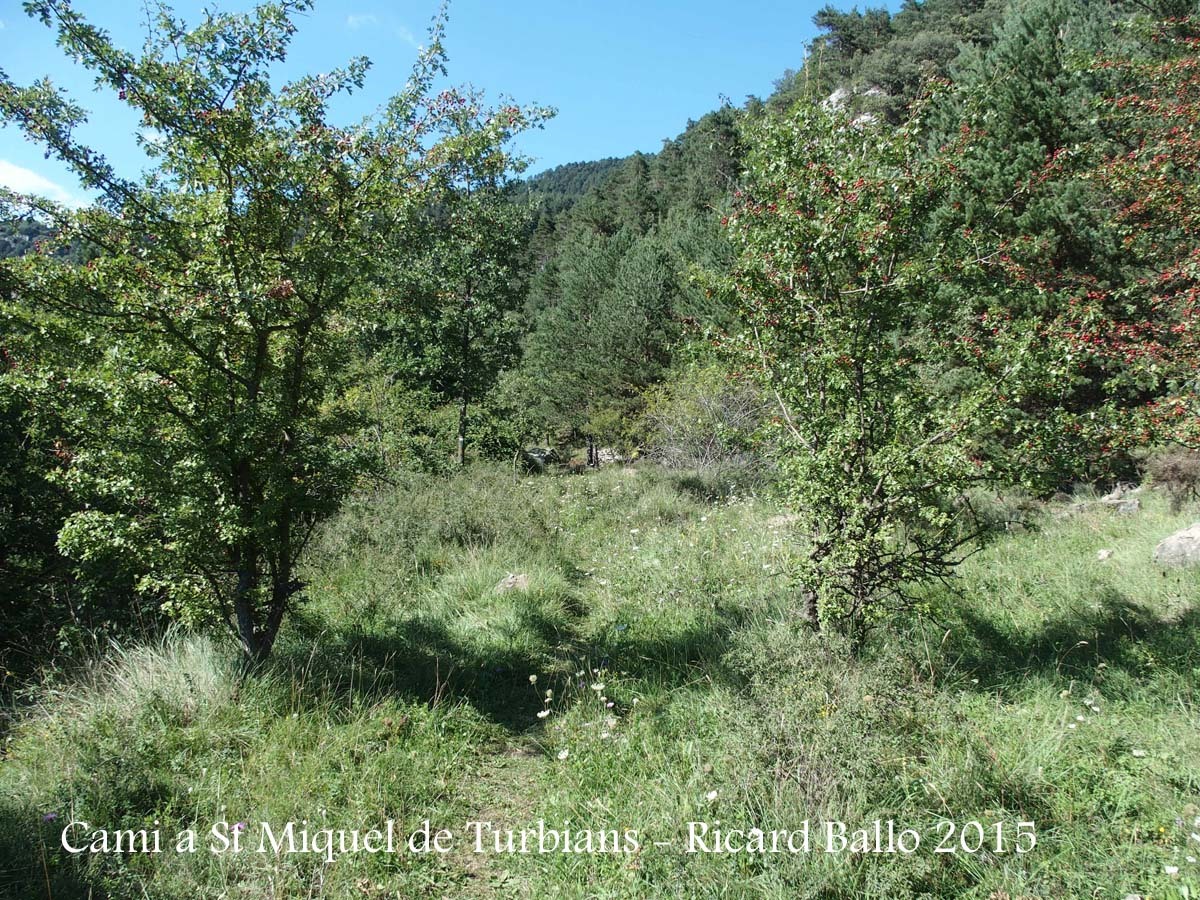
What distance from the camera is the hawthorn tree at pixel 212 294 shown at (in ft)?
12.6

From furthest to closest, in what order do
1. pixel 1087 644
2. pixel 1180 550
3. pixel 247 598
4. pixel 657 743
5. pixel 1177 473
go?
pixel 1177 473, pixel 1180 550, pixel 1087 644, pixel 247 598, pixel 657 743

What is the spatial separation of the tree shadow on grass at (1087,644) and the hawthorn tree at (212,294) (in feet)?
16.1

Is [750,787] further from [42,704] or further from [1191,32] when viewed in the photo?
[1191,32]

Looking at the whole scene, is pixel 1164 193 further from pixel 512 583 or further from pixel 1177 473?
pixel 512 583

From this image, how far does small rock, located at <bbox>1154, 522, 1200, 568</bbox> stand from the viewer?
20.2ft

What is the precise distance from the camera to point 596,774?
3615mm

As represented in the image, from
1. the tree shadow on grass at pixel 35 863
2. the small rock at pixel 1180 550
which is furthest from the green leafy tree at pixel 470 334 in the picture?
the small rock at pixel 1180 550

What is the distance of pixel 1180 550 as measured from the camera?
629 centimetres

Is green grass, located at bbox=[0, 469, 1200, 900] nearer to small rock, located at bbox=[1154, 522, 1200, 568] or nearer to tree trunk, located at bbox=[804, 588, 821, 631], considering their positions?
→ tree trunk, located at bbox=[804, 588, 821, 631]

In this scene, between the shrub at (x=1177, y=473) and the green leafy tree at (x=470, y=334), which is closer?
the shrub at (x=1177, y=473)

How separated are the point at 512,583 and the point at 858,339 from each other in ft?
14.6

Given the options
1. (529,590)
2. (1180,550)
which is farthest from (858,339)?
(1180,550)

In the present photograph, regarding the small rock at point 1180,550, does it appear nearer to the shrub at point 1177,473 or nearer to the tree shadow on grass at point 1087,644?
the tree shadow on grass at point 1087,644

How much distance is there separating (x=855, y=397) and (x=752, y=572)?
3.10m
